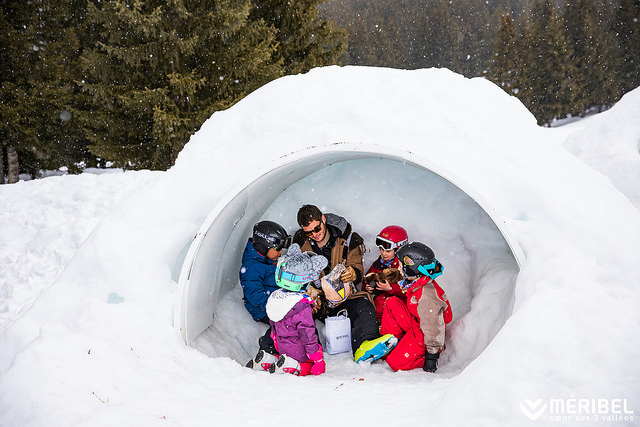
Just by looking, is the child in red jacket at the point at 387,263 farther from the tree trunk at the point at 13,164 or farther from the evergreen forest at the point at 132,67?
the tree trunk at the point at 13,164

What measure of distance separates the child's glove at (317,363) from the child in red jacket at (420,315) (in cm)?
60

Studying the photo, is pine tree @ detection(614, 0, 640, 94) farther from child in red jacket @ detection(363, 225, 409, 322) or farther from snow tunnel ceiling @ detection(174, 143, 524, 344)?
child in red jacket @ detection(363, 225, 409, 322)

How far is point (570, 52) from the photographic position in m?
28.4

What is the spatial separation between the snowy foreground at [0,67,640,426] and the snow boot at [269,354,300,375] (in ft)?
0.97

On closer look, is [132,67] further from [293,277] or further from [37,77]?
[293,277]

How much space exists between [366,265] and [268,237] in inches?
59.3

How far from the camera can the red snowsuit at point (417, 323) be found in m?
3.41

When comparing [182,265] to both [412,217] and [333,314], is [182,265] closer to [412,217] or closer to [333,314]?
[333,314]

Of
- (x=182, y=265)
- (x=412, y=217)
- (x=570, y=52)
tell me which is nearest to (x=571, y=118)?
(x=570, y=52)

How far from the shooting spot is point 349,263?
4.28 metres

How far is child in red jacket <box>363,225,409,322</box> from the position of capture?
409 centimetres

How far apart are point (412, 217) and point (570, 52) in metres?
29.8

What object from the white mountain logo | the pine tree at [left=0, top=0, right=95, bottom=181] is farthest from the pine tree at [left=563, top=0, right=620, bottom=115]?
the white mountain logo

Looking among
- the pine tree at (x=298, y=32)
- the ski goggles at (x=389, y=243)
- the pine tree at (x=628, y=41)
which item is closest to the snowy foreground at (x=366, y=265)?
the ski goggles at (x=389, y=243)
